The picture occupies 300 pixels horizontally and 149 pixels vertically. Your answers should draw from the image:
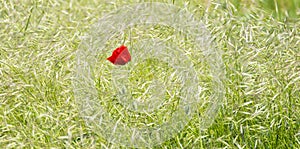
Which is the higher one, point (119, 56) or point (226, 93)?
point (119, 56)

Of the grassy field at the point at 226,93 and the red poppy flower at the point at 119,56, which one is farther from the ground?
the red poppy flower at the point at 119,56

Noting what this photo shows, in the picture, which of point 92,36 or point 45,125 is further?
point 92,36

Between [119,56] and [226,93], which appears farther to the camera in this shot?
[226,93]

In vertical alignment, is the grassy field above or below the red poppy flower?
below

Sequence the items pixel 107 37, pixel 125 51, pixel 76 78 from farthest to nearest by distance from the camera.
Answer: pixel 107 37 < pixel 76 78 < pixel 125 51

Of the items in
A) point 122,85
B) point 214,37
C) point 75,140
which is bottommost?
point 75,140

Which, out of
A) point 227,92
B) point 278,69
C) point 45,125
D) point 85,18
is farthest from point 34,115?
point 85,18

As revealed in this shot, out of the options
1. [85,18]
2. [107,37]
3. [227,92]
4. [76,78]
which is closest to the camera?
[227,92]

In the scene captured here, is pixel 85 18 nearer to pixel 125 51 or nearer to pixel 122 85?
pixel 122 85
